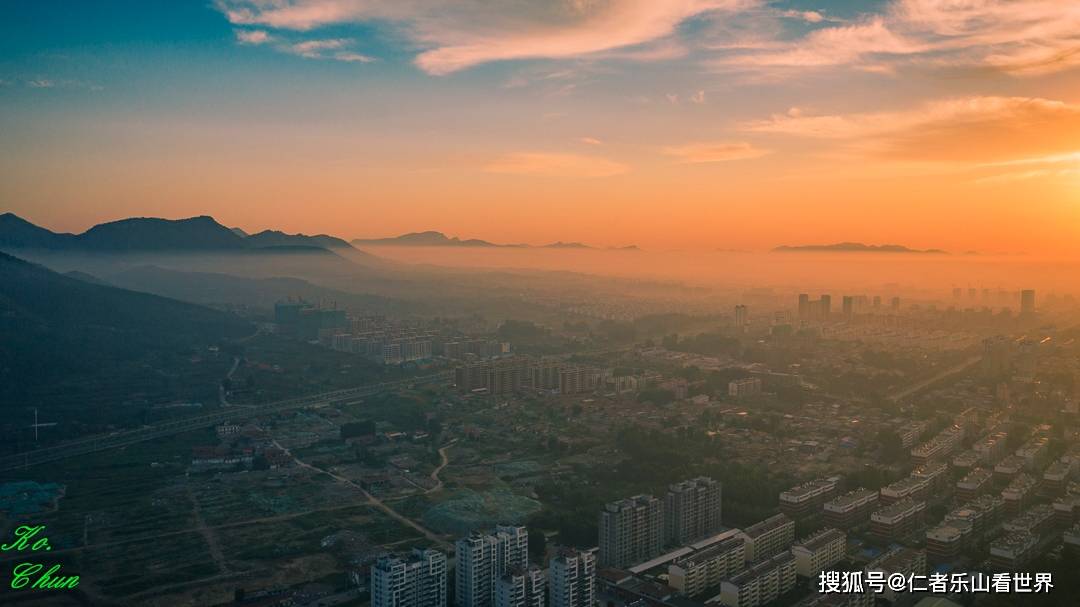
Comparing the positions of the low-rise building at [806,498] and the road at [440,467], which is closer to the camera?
the low-rise building at [806,498]

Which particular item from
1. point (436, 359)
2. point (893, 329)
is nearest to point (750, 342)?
point (893, 329)

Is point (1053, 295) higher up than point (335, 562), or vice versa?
point (1053, 295)

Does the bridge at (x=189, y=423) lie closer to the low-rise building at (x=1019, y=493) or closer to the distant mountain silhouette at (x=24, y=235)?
the low-rise building at (x=1019, y=493)

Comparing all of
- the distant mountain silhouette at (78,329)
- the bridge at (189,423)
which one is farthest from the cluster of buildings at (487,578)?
the distant mountain silhouette at (78,329)

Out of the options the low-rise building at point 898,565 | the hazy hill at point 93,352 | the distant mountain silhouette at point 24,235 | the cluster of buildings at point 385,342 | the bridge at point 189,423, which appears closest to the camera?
the low-rise building at point 898,565

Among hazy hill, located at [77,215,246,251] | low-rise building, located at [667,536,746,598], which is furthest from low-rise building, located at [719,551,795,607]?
hazy hill, located at [77,215,246,251]

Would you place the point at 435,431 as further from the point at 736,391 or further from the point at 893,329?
the point at 893,329
